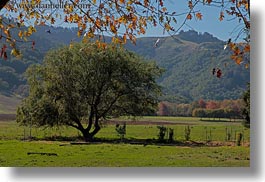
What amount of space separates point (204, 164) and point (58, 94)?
1.53 m

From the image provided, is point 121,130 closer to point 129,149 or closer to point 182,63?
point 129,149

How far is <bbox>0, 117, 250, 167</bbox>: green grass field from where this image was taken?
12.8ft

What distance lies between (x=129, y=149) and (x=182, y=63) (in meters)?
0.91

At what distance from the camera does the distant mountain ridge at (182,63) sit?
387 centimetres

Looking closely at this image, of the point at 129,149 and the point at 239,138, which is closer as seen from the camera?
the point at 239,138

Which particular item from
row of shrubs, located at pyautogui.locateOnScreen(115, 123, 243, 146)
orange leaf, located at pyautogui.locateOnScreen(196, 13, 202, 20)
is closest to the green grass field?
row of shrubs, located at pyautogui.locateOnScreen(115, 123, 243, 146)

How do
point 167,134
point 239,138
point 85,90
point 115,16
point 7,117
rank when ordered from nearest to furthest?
point 115,16 → point 239,138 → point 7,117 → point 167,134 → point 85,90

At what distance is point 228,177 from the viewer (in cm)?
374

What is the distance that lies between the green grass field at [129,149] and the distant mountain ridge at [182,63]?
28 cm

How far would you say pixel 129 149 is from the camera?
4059 millimetres

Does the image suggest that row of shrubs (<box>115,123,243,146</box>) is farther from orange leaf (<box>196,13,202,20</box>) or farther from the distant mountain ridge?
orange leaf (<box>196,13,202,20</box>)

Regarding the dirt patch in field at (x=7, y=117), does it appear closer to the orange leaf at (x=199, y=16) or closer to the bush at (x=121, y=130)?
the bush at (x=121, y=130)

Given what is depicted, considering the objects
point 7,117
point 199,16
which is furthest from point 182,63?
point 7,117

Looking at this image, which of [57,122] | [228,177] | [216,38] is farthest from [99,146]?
[216,38]
